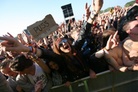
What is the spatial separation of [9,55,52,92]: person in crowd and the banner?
496mm

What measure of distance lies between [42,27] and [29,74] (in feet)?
2.50

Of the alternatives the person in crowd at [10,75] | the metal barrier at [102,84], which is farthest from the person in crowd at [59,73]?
the person in crowd at [10,75]

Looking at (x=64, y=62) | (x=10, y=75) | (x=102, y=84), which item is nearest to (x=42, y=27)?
(x=64, y=62)

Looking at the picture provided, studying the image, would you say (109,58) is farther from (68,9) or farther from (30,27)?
(68,9)

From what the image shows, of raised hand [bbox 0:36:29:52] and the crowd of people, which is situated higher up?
raised hand [bbox 0:36:29:52]

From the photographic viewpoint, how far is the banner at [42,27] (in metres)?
3.78

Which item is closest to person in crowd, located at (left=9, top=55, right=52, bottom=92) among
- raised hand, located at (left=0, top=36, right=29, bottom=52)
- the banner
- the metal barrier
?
the metal barrier

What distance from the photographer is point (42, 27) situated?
12.6 ft

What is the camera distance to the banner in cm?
378

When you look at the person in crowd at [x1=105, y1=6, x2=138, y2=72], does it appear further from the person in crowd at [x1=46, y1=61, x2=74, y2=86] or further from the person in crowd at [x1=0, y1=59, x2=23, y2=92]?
the person in crowd at [x1=0, y1=59, x2=23, y2=92]

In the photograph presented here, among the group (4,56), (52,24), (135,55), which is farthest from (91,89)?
(4,56)

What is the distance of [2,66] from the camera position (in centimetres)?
374

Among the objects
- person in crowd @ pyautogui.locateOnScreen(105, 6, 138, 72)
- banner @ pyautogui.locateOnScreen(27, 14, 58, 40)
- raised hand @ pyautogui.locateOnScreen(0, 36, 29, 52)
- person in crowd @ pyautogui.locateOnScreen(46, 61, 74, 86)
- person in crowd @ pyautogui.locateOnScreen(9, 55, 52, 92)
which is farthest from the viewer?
banner @ pyautogui.locateOnScreen(27, 14, 58, 40)

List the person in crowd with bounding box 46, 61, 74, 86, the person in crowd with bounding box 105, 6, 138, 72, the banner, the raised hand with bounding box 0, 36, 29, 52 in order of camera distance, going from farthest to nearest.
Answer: the banner
the person in crowd with bounding box 105, 6, 138, 72
the person in crowd with bounding box 46, 61, 74, 86
the raised hand with bounding box 0, 36, 29, 52
